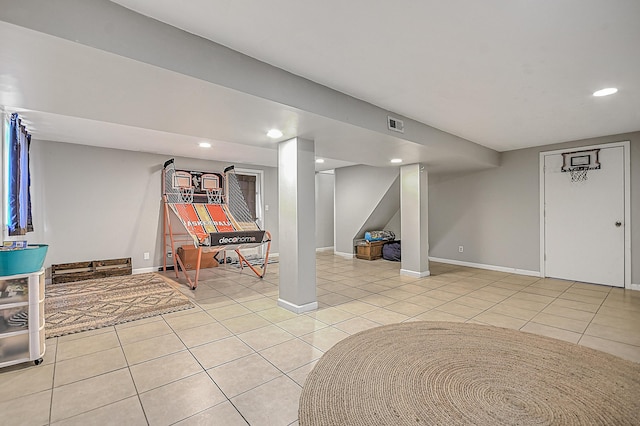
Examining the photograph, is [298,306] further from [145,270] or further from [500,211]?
[500,211]

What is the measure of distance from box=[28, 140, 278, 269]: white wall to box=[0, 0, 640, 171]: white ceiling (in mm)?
1761

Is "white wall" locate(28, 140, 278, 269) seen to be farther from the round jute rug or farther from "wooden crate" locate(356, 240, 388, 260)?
the round jute rug

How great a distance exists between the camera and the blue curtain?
325 centimetres

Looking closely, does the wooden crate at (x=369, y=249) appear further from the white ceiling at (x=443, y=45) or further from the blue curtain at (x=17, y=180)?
the blue curtain at (x=17, y=180)

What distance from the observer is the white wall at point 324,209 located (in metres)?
8.66

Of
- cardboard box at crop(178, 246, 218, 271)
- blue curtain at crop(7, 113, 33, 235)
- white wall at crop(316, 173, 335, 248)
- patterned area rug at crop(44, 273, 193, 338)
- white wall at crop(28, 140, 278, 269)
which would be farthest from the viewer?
white wall at crop(316, 173, 335, 248)

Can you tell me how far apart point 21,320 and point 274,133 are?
2.67m

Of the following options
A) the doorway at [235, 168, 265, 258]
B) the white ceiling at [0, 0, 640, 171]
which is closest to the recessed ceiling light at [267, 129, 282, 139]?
the white ceiling at [0, 0, 640, 171]

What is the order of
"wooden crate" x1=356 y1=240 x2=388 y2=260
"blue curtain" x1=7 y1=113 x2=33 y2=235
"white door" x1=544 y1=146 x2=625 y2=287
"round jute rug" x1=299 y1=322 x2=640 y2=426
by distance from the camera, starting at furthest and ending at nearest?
"wooden crate" x1=356 y1=240 x2=388 y2=260 < "white door" x1=544 y1=146 x2=625 y2=287 < "blue curtain" x1=7 y1=113 x2=33 y2=235 < "round jute rug" x1=299 y1=322 x2=640 y2=426

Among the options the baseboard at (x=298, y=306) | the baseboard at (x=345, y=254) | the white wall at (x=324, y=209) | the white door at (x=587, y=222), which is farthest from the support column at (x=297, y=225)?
the white wall at (x=324, y=209)

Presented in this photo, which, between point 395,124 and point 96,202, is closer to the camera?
point 395,124

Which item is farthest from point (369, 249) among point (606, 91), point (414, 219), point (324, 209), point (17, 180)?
point (17, 180)

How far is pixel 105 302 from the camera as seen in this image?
3.75 metres

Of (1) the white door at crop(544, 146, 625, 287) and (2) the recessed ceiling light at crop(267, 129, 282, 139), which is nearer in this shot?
(2) the recessed ceiling light at crop(267, 129, 282, 139)
